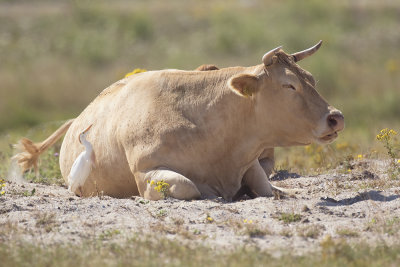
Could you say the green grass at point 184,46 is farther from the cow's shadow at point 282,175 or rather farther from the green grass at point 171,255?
the green grass at point 171,255

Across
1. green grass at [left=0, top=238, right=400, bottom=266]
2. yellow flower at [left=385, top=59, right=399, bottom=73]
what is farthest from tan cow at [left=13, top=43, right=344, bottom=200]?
yellow flower at [left=385, top=59, right=399, bottom=73]

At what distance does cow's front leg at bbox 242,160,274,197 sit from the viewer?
8773 mm

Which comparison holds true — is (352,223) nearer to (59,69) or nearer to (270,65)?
(270,65)

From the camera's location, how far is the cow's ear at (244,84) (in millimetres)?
8133

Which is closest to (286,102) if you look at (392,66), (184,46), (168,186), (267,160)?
(168,186)

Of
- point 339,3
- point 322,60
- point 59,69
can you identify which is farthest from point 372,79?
point 339,3

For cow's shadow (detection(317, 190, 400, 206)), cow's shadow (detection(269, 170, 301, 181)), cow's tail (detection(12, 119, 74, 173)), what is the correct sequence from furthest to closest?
cow's tail (detection(12, 119, 74, 173)) < cow's shadow (detection(269, 170, 301, 181)) < cow's shadow (detection(317, 190, 400, 206))

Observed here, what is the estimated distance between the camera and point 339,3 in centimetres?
3472

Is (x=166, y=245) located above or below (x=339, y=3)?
below

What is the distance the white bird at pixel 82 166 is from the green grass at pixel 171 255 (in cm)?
260

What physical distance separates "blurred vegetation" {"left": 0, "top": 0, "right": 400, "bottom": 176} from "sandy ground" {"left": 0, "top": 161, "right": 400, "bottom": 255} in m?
5.84

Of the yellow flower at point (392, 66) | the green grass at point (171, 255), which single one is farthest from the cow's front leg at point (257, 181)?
the yellow flower at point (392, 66)

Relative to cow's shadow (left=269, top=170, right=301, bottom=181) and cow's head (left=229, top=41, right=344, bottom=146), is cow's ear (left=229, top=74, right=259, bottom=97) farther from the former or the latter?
cow's shadow (left=269, top=170, right=301, bottom=181)

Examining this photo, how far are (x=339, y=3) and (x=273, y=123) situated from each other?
90.5ft
